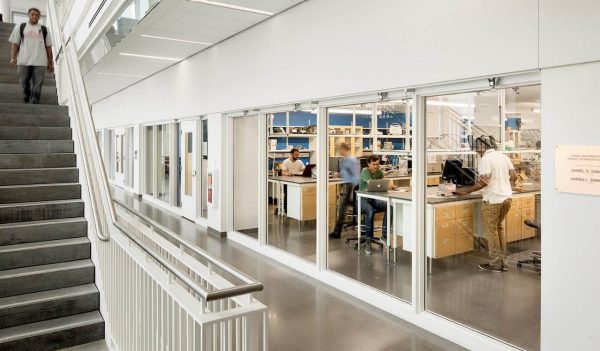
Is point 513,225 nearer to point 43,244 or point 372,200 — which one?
point 372,200

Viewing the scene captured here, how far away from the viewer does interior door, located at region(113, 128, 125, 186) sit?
1428 centimetres

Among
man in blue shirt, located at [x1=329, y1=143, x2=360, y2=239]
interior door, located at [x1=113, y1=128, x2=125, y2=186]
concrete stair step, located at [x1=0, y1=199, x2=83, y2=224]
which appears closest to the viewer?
concrete stair step, located at [x1=0, y1=199, x2=83, y2=224]

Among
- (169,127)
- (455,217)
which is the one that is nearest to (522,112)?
(455,217)

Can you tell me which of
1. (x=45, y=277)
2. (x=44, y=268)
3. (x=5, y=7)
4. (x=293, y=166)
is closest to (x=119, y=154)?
(x=5, y=7)

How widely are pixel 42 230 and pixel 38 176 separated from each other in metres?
0.73

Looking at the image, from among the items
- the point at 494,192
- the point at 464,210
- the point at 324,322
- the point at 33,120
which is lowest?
the point at 324,322

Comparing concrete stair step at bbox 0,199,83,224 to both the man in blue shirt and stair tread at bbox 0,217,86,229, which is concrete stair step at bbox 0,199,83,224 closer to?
stair tread at bbox 0,217,86,229

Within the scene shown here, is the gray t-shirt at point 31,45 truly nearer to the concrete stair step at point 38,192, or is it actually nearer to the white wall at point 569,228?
the concrete stair step at point 38,192

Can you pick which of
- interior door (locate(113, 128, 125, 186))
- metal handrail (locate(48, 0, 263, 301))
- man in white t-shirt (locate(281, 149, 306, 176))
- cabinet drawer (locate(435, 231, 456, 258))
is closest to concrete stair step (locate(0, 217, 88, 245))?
metal handrail (locate(48, 0, 263, 301))

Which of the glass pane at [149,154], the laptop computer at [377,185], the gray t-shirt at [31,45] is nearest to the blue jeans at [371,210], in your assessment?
the laptop computer at [377,185]

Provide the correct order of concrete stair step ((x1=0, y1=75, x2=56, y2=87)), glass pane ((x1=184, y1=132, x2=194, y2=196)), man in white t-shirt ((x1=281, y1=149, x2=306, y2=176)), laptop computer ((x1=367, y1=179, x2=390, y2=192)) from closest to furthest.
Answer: concrete stair step ((x1=0, y1=75, x2=56, y2=87))
laptop computer ((x1=367, y1=179, x2=390, y2=192))
man in white t-shirt ((x1=281, y1=149, x2=306, y2=176))
glass pane ((x1=184, y1=132, x2=194, y2=196))

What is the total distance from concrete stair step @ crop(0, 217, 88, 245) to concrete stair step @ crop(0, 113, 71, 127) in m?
1.48

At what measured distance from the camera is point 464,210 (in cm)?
552

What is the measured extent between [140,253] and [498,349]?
2.76 metres
